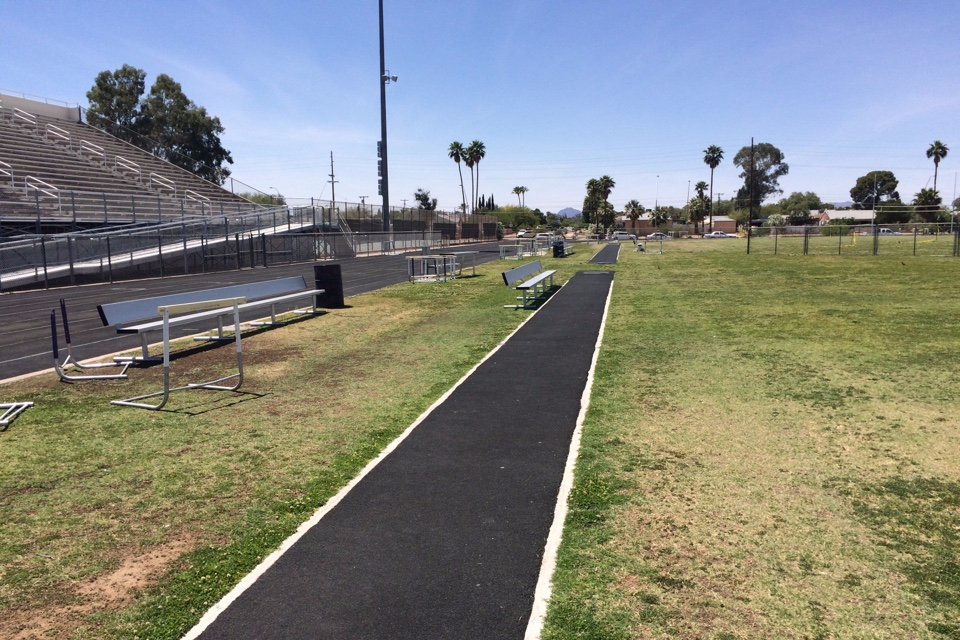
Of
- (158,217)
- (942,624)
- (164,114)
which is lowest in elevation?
(942,624)

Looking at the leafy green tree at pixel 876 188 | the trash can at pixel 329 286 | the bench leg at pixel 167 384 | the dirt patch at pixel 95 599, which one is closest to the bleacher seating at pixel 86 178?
the trash can at pixel 329 286

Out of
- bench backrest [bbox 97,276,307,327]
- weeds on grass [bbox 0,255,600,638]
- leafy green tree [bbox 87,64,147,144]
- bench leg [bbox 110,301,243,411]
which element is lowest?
weeds on grass [bbox 0,255,600,638]

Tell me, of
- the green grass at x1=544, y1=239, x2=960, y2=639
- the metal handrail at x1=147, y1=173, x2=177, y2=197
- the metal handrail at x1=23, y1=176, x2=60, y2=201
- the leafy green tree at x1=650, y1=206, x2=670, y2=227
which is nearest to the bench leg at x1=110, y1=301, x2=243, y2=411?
the green grass at x1=544, y1=239, x2=960, y2=639

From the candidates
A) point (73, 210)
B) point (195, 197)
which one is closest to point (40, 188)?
point (73, 210)

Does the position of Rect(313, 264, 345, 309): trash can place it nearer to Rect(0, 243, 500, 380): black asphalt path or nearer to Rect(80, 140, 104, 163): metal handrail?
Rect(0, 243, 500, 380): black asphalt path

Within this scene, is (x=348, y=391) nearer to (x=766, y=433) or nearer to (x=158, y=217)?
(x=766, y=433)

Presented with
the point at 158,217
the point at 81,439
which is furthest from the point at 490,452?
the point at 158,217

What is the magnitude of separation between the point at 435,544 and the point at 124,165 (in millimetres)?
47435

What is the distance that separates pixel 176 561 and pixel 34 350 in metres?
9.49

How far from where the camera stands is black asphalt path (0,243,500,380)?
35.5 feet

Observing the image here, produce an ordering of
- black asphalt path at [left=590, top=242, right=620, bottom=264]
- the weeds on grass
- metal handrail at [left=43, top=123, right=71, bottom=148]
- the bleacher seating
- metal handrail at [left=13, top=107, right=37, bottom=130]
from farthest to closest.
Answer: metal handrail at [left=13, top=107, right=37, bottom=130] → metal handrail at [left=43, top=123, right=71, bottom=148] → black asphalt path at [left=590, top=242, right=620, bottom=264] → the bleacher seating → the weeds on grass

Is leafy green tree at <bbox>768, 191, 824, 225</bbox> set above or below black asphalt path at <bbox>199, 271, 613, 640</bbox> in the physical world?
Answer: above

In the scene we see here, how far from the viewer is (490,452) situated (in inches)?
223

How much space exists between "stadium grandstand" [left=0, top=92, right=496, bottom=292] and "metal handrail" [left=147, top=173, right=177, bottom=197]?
0.06 m
